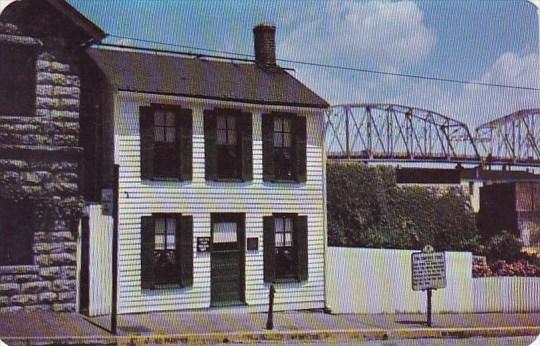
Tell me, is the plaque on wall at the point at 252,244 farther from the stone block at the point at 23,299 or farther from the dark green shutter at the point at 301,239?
the stone block at the point at 23,299

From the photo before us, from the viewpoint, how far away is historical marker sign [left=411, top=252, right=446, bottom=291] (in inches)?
389

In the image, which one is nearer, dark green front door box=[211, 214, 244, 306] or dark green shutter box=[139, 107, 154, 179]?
dark green shutter box=[139, 107, 154, 179]

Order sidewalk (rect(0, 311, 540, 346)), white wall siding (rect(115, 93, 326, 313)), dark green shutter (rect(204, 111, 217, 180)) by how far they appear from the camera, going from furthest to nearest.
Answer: dark green shutter (rect(204, 111, 217, 180)) → white wall siding (rect(115, 93, 326, 313)) → sidewalk (rect(0, 311, 540, 346))

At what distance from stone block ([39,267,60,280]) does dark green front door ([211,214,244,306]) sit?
8.17 feet

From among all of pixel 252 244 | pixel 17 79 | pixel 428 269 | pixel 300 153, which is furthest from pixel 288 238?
pixel 17 79

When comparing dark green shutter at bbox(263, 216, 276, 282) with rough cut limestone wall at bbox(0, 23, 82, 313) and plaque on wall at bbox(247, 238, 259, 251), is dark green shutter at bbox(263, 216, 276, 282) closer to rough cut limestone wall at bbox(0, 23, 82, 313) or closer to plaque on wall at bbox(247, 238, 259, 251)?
plaque on wall at bbox(247, 238, 259, 251)

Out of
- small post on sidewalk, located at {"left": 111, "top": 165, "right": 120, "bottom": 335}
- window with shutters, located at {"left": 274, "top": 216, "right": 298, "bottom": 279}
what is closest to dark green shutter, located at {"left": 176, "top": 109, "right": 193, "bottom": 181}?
small post on sidewalk, located at {"left": 111, "top": 165, "right": 120, "bottom": 335}

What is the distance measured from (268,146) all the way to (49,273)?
11.6 feet

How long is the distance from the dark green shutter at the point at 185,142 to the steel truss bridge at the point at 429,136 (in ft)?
5.79

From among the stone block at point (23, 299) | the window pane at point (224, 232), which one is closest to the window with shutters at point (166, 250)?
the window pane at point (224, 232)

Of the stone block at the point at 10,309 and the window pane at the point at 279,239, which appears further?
the window pane at the point at 279,239

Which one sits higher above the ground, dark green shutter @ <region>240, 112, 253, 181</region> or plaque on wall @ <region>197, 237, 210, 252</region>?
dark green shutter @ <region>240, 112, 253, 181</region>

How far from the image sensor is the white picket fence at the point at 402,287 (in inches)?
395

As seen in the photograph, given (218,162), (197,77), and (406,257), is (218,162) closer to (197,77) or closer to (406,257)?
(197,77)
